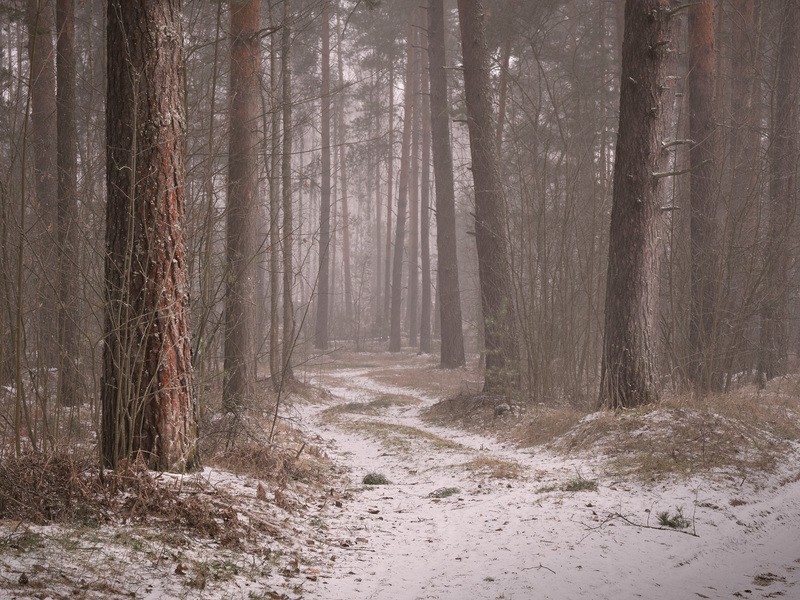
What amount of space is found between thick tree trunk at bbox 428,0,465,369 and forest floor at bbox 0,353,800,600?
32.9ft

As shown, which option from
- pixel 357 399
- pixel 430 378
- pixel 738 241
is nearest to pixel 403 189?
pixel 430 378

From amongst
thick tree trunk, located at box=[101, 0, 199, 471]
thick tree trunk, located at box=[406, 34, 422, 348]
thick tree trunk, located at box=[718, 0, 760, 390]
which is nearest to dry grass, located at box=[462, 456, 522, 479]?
thick tree trunk, located at box=[101, 0, 199, 471]

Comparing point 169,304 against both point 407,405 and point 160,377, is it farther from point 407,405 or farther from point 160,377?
point 407,405

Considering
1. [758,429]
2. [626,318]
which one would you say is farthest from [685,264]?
[758,429]

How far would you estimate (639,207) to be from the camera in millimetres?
8000

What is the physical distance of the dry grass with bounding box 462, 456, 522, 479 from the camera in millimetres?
6523

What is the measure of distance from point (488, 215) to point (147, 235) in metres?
7.74

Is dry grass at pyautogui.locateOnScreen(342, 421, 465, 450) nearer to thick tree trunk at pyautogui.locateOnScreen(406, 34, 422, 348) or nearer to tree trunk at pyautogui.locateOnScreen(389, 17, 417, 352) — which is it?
tree trunk at pyautogui.locateOnScreen(389, 17, 417, 352)

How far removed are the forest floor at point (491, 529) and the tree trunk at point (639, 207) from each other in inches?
25.1

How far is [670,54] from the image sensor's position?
809 cm

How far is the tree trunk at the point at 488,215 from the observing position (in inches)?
432

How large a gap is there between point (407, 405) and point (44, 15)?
903 centimetres

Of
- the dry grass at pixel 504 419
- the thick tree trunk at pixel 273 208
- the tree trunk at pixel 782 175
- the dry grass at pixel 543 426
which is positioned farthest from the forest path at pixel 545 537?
the tree trunk at pixel 782 175

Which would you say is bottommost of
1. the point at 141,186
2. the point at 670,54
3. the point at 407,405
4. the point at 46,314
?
the point at 407,405
